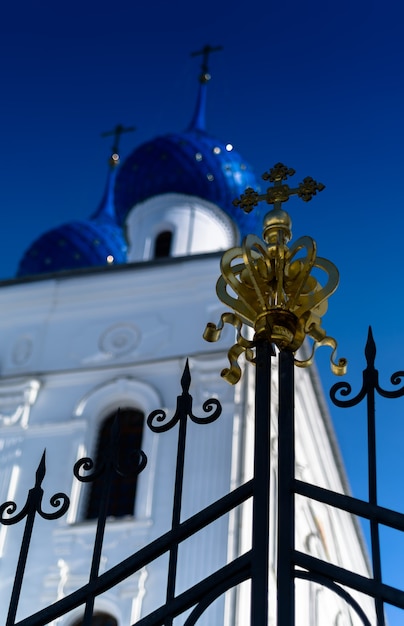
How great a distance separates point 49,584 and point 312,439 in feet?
17.8

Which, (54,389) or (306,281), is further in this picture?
(54,389)

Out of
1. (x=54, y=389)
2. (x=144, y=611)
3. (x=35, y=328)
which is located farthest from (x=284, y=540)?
(x=35, y=328)

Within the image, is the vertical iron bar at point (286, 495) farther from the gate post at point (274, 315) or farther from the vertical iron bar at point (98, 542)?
the vertical iron bar at point (98, 542)

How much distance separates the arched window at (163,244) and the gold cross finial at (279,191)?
13.4 meters

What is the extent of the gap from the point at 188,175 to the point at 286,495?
14.8m

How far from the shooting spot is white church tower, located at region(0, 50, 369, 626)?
41.5 ft

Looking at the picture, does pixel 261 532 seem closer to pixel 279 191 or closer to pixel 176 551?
pixel 176 551

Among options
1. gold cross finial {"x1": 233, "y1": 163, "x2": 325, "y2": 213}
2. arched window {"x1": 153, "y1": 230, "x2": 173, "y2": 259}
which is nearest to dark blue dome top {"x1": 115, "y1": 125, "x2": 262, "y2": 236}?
arched window {"x1": 153, "y1": 230, "x2": 173, "y2": 259}

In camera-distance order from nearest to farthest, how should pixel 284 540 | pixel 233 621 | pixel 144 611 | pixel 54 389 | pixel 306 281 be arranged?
pixel 284 540 < pixel 306 281 < pixel 233 621 < pixel 144 611 < pixel 54 389

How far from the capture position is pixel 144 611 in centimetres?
1201

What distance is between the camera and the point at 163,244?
18.1 m

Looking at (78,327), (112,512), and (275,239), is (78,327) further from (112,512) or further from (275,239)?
(275,239)

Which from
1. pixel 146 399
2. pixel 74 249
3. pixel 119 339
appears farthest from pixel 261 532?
pixel 74 249

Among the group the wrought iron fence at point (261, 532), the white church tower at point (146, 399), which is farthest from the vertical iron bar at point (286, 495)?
the white church tower at point (146, 399)
